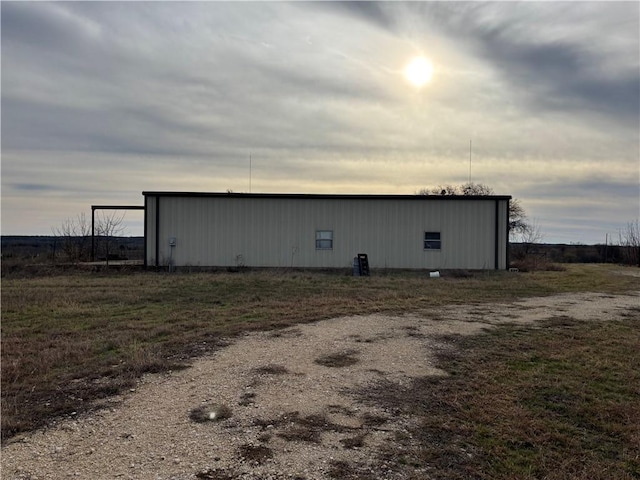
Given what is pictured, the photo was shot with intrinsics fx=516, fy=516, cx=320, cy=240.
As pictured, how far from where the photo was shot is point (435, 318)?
9125 millimetres

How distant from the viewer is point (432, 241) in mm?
19078

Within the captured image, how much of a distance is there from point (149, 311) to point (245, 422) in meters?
6.41

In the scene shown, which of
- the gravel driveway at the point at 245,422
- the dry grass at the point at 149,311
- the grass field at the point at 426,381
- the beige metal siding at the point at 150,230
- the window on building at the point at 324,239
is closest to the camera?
the gravel driveway at the point at 245,422

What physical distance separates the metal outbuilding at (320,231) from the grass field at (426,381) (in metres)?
5.68

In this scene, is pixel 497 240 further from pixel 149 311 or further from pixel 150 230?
pixel 149 311

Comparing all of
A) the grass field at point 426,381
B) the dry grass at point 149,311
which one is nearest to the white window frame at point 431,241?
the dry grass at point 149,311

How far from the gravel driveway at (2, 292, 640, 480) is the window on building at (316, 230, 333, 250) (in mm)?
12154

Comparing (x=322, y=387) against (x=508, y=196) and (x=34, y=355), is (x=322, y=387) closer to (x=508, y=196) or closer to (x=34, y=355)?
(x=34, y=355)

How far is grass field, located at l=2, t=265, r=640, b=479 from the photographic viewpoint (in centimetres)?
391

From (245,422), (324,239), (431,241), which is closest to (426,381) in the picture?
(245,422)

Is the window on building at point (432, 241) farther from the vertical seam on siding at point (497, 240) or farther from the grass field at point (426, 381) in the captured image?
the grass field at point (426, 381)

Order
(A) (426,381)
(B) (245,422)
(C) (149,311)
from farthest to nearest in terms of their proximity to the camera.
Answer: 1. (C) (149,311)
2. (A) (426,381)
3. (B) (245,422)

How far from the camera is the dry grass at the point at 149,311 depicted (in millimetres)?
5352

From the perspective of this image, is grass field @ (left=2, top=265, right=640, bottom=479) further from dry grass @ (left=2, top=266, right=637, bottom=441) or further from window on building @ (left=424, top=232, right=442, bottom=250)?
window on building @ (left=424, top=232, right=442, bottom=250)
